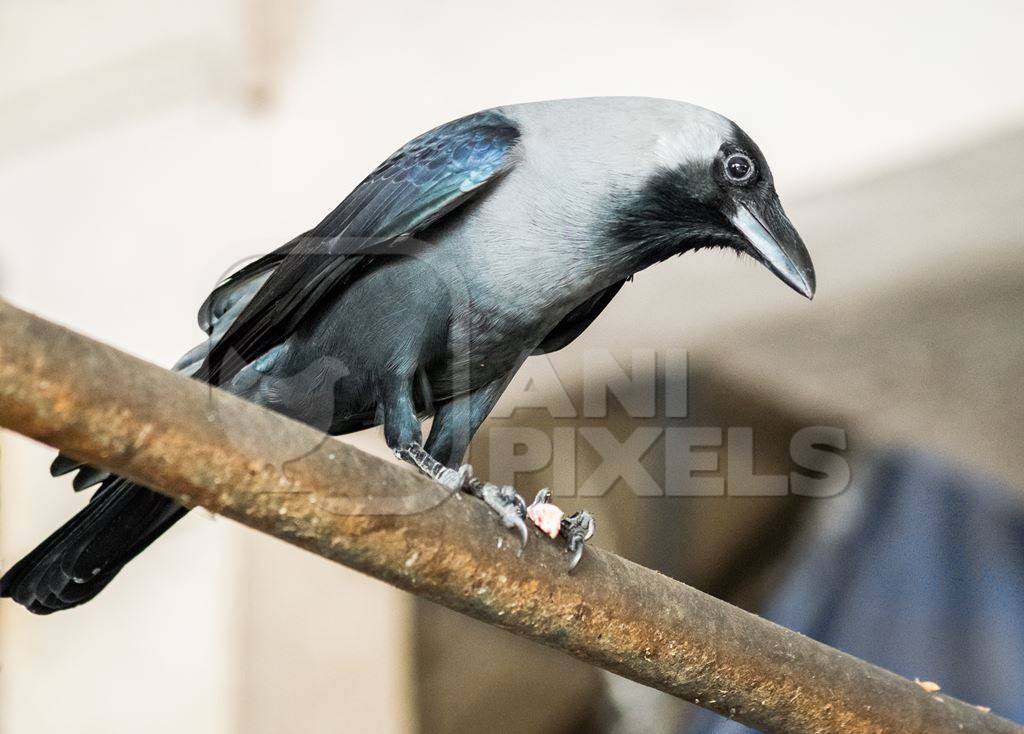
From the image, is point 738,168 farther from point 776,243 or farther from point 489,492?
point 489,492

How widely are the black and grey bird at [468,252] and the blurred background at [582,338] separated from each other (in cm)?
88

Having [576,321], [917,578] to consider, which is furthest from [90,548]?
[917,578]

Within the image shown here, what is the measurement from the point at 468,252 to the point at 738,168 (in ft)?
0.95

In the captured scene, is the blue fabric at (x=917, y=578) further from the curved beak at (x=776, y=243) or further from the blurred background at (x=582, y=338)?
the curved beak at (x=776, y=243)

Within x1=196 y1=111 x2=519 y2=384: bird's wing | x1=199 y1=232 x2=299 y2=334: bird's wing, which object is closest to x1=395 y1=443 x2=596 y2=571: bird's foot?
x1=196 y1=111 x2=519 y2=384: bird's wing

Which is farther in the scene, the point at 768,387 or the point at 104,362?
the point at 768,387

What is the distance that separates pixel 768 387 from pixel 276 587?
104 centimetres

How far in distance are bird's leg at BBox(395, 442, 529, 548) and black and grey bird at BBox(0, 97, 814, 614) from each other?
0.04m

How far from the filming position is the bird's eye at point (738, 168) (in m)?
1.28

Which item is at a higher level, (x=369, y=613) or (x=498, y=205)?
(x=498, y=205)

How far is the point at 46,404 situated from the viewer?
799 mm

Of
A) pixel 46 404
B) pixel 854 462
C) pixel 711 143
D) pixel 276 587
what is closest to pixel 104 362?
pixel 46 404

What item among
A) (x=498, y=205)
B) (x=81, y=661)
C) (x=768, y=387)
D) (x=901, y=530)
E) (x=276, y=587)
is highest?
(x=498, y=205)

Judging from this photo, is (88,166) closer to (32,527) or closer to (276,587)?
(32,527)
